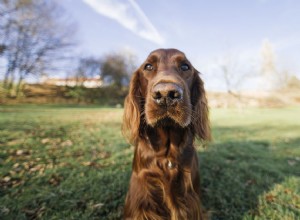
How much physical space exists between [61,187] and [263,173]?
292 cm

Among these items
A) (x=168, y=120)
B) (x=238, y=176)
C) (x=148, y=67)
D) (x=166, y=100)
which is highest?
(x=148, y=67)

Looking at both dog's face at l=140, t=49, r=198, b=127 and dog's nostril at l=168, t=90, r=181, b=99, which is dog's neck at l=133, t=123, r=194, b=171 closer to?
dog's face at l=140, t=49, r=198, b=127

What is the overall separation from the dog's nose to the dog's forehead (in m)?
0.61

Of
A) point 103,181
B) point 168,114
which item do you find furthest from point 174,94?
point 103,181

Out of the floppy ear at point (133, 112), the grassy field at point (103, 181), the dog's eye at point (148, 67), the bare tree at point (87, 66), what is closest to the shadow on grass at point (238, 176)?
the grassy field at point (103, 181)

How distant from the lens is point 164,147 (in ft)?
6.59

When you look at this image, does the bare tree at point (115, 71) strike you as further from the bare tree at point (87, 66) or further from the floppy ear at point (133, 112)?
the floppy ear at point (133, 112)

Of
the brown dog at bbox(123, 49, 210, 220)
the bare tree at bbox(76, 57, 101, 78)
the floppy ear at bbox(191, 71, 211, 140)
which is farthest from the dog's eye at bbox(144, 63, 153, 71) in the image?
the bare tree at bbox(76, 57, 101, 78)

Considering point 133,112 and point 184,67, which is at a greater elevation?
point 184,67

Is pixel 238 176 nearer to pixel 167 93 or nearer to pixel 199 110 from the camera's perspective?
pixel 199 110

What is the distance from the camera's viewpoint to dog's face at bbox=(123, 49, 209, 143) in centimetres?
170

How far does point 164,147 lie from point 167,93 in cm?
59

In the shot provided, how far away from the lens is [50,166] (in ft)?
11.1

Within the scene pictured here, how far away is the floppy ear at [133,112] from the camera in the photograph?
212 centimetres
